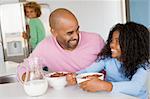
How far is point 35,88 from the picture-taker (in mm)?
1098

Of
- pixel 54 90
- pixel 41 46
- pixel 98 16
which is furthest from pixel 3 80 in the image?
pixel 98 16

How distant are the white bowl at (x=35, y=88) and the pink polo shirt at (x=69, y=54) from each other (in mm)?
335

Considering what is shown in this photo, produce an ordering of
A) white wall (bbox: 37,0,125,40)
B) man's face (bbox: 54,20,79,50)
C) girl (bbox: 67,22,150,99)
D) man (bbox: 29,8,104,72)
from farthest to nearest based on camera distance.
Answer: white wall (bbox: 37,0,125,40), man (bbox: 29,8,104,72), man's face (bbox: 54,20,79,50), girl (bbox: 67,22,150,99)

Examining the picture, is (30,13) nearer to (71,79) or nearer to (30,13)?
(30,13)

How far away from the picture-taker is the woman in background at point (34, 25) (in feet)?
9.59

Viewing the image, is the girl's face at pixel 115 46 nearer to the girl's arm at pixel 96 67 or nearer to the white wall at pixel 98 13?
the girl's arm at pixel 96 67

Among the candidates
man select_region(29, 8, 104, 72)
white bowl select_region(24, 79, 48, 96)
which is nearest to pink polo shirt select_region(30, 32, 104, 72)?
man select_region(29, 8, 104, 72)

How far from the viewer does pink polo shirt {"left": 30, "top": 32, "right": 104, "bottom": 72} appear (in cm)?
145

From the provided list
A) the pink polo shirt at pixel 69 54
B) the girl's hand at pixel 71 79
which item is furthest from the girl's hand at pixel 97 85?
the pink polo shirt at pixel 69 54

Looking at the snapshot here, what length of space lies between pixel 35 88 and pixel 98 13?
2470 millimetres

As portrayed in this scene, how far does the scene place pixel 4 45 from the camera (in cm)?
291

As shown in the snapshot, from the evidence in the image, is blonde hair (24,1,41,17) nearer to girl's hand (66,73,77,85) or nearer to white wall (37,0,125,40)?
white wall (37,0,125,40)

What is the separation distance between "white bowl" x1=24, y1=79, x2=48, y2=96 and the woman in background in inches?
72.3

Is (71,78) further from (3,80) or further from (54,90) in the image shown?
(3,80)
